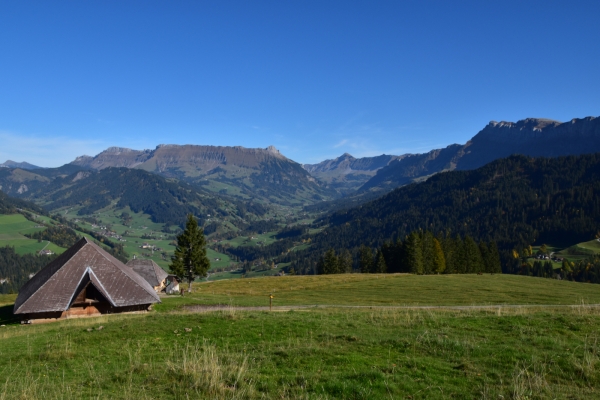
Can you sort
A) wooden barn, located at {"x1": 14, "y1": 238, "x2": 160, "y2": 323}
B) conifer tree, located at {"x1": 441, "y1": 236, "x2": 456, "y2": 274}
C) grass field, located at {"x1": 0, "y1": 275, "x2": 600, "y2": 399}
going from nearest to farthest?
grass field, located at {"x1": 0, "y1": 275, "x2": 600, "y2": 399} < wooden barn, located at {"x1": 14, "y1": 238, "x2": 160, "y2": 323} < conifer tree, located at {"x1": 441, "y1": 236, "x2": 456, "y2": 274}

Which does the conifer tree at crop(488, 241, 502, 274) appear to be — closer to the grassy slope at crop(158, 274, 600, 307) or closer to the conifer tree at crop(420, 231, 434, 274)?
the conifer tree at crop(420, 231, 434, 274)

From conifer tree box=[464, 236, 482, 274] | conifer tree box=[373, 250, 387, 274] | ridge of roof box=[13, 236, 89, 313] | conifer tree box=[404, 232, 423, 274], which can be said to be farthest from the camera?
conifer tree box=[373, 250, 387, 274]

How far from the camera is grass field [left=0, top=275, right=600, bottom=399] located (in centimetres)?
870

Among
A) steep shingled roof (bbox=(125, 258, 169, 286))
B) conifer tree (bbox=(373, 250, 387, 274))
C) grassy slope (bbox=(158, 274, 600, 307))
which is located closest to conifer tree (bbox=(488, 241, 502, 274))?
conifer tree (bbox=(373, 250, 387, 274))

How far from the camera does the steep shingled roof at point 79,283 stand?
29.3m

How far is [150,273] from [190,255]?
12156mm

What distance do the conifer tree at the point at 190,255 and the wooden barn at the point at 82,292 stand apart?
17.6 metres

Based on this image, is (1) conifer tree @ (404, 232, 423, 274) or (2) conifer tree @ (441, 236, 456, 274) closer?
(1) conifer tree @ (404, 232, 423, 274)

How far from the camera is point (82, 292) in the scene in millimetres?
30594

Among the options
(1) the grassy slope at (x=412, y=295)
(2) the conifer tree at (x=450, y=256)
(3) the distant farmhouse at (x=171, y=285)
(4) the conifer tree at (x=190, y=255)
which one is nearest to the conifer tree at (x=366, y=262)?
(2) the conifer tree at (x=450, y=256)

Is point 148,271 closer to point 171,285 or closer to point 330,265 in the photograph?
point 171,285

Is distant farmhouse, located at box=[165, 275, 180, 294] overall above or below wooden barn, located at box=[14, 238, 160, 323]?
below

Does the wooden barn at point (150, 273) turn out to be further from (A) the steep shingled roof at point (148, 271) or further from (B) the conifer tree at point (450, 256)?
(B) the conifer tree at point (450, 256)

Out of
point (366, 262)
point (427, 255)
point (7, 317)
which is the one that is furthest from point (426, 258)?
point (7, 317)
